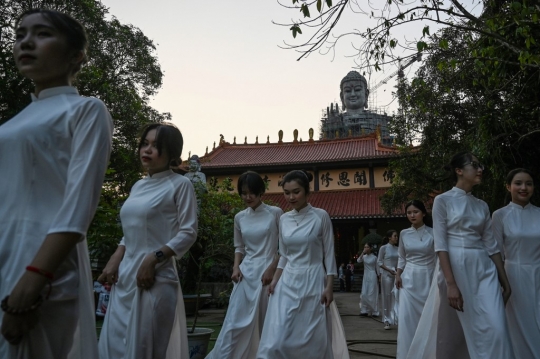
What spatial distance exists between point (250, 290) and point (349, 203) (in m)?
21.6

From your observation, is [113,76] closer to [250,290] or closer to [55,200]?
[250,290]

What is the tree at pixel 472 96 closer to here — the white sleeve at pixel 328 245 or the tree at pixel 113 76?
the white sleeve at pixel 328 245

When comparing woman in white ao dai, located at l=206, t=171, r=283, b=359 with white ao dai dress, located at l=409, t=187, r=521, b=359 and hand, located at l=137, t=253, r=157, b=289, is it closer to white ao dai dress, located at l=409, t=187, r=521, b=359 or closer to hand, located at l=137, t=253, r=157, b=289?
white ao dai dress, located at l=409, t=187, r=521, b=359

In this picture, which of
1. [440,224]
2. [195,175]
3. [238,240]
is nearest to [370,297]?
[195,175]

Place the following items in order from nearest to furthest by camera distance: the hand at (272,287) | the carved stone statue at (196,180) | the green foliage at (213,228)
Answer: the hand at (272,287) → the green foliage at (213,228) → the carved stone statue at (196,180)

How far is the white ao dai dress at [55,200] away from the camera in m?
1.58

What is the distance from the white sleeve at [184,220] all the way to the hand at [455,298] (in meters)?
2.15

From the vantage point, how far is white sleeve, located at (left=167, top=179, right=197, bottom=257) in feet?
10.1

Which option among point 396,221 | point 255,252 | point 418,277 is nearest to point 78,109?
point 255,252

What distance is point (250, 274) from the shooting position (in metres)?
5.45

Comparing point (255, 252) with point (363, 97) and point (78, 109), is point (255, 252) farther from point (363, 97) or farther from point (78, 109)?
point (363, 97)

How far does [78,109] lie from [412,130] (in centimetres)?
1371

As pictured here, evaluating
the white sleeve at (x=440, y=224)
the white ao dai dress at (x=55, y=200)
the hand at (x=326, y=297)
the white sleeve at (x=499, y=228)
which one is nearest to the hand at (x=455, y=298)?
the white sleeve at (x=440, y=224)

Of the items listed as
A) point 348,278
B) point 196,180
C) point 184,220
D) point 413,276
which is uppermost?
point 196,180
